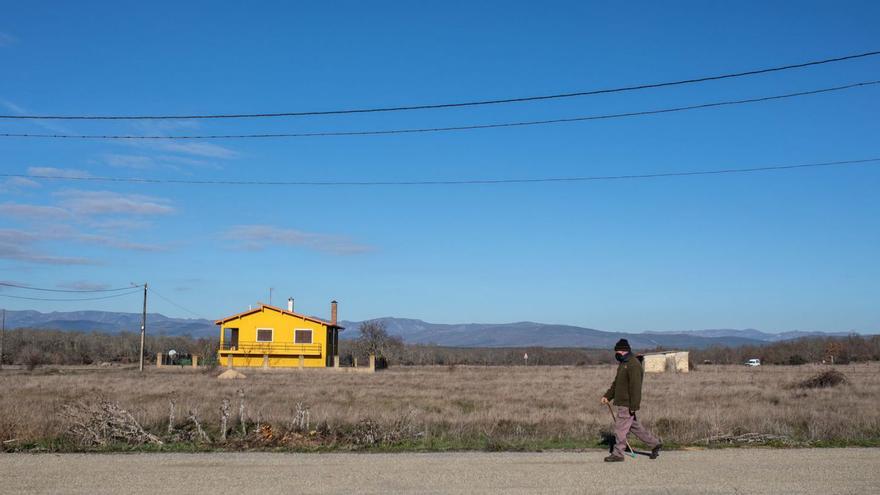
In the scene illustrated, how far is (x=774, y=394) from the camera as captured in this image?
2933 cm

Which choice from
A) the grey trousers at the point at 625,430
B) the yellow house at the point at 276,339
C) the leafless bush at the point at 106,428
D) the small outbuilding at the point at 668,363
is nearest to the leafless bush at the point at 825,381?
the small outbuilding at the point at 668,363

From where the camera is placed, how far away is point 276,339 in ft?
199

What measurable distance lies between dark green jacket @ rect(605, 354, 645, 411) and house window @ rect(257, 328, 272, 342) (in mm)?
51329

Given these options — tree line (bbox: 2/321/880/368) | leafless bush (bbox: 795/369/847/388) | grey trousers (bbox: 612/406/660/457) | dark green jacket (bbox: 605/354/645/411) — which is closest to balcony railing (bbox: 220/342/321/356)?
tree line (bbox: 2/321/880/368)

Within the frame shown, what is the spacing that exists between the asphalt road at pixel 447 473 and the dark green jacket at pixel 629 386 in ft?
2.81

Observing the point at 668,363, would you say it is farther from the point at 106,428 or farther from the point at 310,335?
the point at 106,428

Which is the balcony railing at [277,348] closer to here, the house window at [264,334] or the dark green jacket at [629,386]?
the house window at [264,334]

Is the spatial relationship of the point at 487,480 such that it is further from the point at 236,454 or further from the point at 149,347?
the point at 149,347

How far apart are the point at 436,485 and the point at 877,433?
9476 mm

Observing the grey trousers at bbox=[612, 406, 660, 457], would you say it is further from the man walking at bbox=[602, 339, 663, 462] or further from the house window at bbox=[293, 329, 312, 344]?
the house window at bbox=[293, 329, 312, 344]

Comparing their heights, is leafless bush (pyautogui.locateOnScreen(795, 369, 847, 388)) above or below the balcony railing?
below

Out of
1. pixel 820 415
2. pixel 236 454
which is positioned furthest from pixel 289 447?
pixel 820 415

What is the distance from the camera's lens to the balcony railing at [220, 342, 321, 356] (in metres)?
59.9

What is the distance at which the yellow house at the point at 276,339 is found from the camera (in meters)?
59.7
